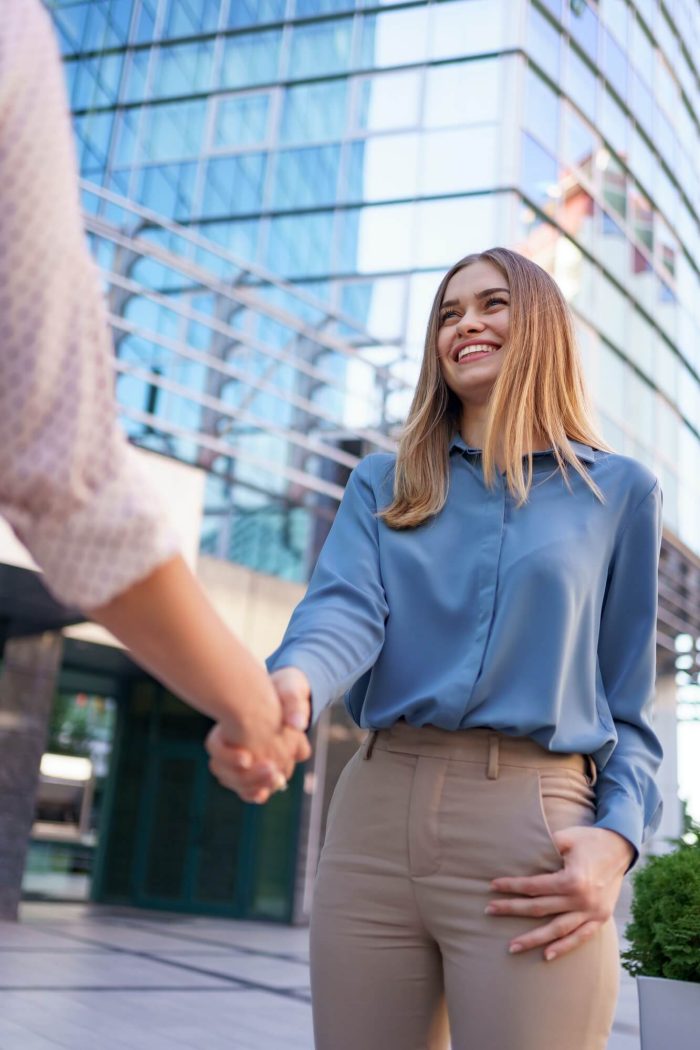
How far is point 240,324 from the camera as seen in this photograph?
14.5 meters

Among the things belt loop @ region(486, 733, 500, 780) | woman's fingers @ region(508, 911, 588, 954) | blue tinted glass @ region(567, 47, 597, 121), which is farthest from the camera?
blue tinted glass @ region(567, 47, 597, 121)

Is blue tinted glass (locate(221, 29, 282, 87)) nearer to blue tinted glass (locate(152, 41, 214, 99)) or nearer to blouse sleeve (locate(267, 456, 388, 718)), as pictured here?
blue tinted glass (locate(152, 41, 214, 99))

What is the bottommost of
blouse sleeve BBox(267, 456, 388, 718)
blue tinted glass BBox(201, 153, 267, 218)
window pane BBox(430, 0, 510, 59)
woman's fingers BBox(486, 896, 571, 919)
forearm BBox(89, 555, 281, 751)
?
woman's fingers BBox(486, 896, 571, 919)

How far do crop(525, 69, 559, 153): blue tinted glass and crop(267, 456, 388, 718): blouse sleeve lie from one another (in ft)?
52.2

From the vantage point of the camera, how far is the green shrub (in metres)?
3.42

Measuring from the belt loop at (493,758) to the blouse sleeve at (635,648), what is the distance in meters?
0.20

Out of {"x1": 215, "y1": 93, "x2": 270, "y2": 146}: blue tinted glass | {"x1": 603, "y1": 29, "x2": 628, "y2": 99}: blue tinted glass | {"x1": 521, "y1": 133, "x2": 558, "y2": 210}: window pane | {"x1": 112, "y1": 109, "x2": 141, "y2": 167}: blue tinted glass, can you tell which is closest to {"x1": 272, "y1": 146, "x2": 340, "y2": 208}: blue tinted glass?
{"x1": 215, "y1": 93, "x2": 270, "y2": 146}: blue tinted glass

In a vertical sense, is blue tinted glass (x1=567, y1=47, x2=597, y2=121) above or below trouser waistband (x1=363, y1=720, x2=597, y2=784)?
above

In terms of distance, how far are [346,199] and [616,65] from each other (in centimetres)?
650

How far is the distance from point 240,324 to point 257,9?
6.85 m

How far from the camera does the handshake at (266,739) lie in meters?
1.36

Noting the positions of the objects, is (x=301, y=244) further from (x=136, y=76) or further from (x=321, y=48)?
(x=136, y=76)

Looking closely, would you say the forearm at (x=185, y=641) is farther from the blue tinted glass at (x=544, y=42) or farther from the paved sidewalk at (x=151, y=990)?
the blue tinted glass at (x=544, y=42)

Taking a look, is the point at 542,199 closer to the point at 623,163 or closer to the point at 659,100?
the point at 623,163
